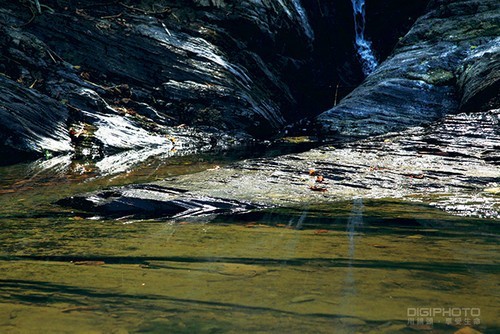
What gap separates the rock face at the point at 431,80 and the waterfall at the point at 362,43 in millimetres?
3876

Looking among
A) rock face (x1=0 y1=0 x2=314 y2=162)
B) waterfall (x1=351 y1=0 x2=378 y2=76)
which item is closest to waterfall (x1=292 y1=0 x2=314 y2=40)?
rock face (x1=0 y1=0 x2=314 y2=162)

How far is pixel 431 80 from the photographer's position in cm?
1275

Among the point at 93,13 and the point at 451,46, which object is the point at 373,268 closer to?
the point at 93,13

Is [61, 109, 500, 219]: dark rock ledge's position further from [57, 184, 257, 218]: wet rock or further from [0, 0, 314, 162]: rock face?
[0, 0, 314, 162]: rock face

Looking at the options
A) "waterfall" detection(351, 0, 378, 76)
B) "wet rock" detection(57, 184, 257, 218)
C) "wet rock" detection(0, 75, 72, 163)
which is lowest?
"wet rock" detection(57, 184, 257, 218)

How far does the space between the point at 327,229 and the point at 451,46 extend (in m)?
12.5

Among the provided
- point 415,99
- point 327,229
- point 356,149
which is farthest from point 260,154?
point 327,229

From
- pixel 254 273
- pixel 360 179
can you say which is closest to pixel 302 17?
pixel 360 179

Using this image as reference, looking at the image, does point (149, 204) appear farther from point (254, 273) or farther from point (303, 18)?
point (303, 18)

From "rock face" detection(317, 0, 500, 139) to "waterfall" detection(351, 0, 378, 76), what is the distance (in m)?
3.88

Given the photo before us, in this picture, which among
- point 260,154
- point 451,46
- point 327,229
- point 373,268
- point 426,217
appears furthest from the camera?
point 451,46

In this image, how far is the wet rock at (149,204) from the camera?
13.6 feet

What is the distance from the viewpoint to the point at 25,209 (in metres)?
4.38

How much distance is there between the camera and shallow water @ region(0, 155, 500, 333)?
1.86 m
